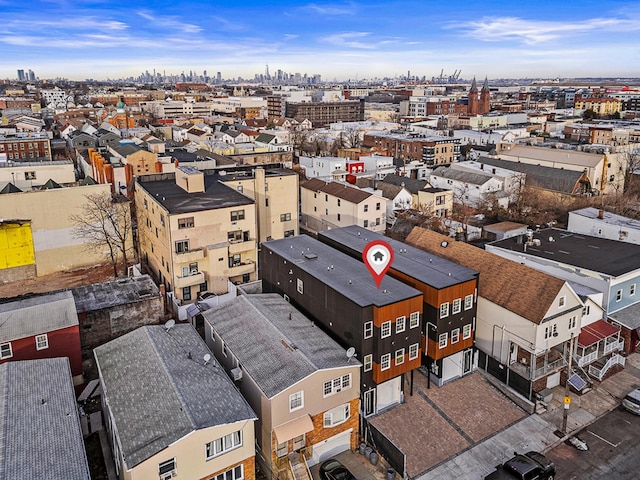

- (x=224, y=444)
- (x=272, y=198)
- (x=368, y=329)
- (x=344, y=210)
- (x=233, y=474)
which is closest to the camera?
(x=224, y=444)

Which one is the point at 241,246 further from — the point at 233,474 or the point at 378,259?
the point at 233,474

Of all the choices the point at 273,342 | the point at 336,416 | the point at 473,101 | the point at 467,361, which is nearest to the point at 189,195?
the point at 273,342

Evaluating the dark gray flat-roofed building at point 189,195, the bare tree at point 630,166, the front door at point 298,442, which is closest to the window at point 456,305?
the front door at point 298,442

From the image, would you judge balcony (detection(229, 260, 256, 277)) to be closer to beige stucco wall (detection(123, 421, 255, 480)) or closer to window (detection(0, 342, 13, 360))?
window (detection(0, 342, 13, 360))

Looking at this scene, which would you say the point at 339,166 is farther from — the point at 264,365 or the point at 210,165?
the point at 264,365

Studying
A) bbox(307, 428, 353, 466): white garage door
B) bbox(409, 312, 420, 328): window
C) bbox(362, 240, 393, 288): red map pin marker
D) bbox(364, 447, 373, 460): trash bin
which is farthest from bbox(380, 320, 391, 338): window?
bbox(364, 447, 373, 460): trash bin

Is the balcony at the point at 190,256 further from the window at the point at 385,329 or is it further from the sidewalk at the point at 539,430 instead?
the sidewalk at the point at 539,430

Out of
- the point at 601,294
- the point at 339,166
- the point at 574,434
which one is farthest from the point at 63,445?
the point at 339,166
